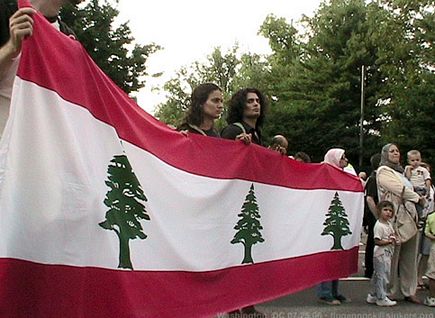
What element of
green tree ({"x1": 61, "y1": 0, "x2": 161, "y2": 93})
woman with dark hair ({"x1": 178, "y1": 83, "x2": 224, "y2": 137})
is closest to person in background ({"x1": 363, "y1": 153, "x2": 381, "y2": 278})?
woman with dark hair ({"x1": 178, "y1": 83, "x2": 224, "y2": 137})

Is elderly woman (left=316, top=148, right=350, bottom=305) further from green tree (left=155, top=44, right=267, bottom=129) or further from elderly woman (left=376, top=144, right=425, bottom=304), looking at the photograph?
green tree (left=155, top=44, right=267, bottom=129)

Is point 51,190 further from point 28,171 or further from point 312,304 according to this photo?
point 312,304

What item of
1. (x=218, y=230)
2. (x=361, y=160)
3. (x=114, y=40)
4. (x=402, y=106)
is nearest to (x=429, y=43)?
(x=402, y=106)

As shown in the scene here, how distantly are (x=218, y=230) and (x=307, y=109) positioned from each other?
3822 centimetres

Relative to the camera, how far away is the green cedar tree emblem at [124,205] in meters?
3.25

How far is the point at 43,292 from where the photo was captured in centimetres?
272

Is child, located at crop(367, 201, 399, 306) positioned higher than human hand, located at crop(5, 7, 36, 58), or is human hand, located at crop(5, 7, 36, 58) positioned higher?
human hand, located at crop(5, 7, 36, 58)

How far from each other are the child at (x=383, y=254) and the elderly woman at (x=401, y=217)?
19cm

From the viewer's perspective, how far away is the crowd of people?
526 cm

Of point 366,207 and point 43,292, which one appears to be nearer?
point 43,292

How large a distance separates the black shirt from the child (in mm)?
2274

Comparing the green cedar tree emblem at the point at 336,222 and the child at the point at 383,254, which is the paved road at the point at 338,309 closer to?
the child at the point at 383,254

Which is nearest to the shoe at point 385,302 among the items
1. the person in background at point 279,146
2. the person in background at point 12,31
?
the person in background at point 279,146

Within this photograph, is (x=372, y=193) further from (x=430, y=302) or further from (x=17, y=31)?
(x=17, y=31)
